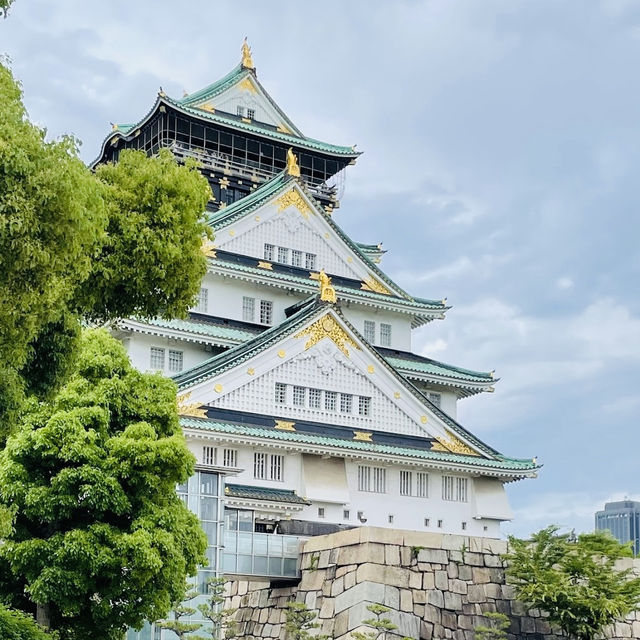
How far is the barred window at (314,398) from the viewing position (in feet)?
125

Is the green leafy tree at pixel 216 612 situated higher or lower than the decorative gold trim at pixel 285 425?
lower

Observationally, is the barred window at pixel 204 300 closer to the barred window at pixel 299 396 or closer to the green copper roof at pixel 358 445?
the barred window at pixel 299 396

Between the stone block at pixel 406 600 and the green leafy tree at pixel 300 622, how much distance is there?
6.64ft

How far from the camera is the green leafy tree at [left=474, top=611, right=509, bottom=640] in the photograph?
28.1 meters

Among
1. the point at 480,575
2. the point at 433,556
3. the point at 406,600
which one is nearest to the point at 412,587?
the point at 406,600

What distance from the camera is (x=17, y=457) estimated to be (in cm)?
2328

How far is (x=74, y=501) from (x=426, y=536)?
9.89 meters

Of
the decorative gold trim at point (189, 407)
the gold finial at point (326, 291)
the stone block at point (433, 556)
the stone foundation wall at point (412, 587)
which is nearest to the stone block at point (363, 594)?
the stone foundation wall at point (412, 587)

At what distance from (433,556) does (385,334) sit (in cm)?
1601

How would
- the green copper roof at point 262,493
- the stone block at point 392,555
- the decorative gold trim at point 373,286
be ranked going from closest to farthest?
the stone block at point 392,555
the green copper roof at point 262,493
the decorative gold trim at point 373,286

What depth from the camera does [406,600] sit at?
2841 centimetres

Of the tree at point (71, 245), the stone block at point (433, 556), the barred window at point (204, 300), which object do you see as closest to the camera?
the tree at point (71, 245)

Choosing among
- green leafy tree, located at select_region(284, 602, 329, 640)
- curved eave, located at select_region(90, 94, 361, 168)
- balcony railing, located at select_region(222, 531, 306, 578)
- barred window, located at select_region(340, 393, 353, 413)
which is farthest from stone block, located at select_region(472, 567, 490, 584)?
curved eave, located at select_region(90, 94, 361, 168)

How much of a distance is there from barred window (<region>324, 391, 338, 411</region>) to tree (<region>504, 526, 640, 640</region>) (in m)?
9.86
